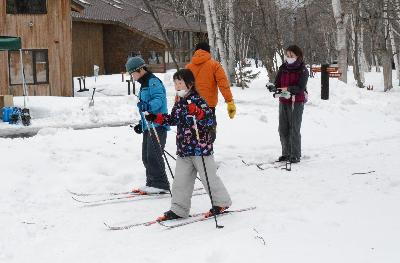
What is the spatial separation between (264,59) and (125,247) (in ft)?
62.4

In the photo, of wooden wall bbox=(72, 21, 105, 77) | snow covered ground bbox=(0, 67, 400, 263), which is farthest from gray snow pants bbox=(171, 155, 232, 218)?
wooden wall bbox=(72, 21, 105, 77)

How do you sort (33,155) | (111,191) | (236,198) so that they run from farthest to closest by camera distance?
(33,155), (111,191), (236,198)

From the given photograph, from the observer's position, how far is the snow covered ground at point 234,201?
4.74 meters

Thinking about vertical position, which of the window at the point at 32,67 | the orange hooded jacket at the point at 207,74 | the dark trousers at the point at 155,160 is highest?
the window at the point at 32,67

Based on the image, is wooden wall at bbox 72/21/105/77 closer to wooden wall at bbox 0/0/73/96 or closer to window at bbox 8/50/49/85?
window at bbox 8/50/49/85

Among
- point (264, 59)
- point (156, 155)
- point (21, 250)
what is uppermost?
point (264, 59)

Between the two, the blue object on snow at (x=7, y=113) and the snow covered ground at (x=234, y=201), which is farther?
the blue object on snow at (x=7, y=113)

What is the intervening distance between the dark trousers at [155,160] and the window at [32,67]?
18620 millimetres

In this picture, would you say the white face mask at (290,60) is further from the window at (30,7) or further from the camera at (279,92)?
the window at (30,7)

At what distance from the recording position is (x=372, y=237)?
4.96 meters

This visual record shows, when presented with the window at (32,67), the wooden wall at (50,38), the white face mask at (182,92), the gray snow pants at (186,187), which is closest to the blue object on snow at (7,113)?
the wooden wall at (50,38)

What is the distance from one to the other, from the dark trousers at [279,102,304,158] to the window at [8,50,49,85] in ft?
58.2

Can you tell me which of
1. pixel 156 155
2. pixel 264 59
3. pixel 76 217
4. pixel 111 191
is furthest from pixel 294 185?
pixel 264 59

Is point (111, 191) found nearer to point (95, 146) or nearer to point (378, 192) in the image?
point (95, 146)
